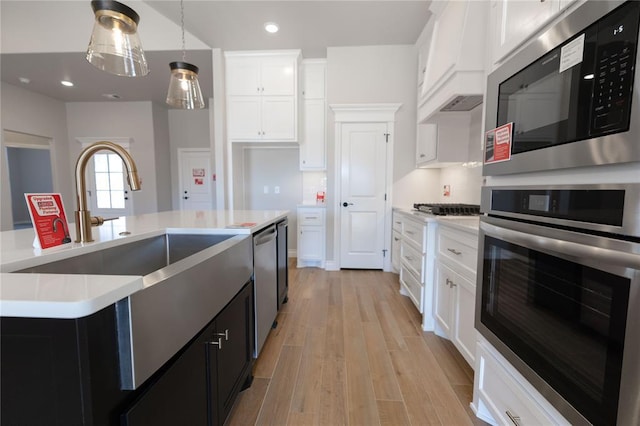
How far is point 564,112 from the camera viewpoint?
759mm

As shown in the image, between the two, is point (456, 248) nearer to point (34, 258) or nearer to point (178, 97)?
point (34, 258)

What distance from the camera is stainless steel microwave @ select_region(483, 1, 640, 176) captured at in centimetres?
60

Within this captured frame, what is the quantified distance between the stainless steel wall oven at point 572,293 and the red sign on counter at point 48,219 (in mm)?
1610

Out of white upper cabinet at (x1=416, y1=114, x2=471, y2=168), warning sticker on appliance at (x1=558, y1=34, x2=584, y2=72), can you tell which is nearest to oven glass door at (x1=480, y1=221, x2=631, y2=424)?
warning sticker on appliance at (x1=558, y1=34, x2=584, y2=72)

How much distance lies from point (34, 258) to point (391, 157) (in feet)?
11.3

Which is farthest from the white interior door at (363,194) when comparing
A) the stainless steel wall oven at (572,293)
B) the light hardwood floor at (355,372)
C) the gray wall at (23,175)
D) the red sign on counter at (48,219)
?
the gray wall at (23,175)

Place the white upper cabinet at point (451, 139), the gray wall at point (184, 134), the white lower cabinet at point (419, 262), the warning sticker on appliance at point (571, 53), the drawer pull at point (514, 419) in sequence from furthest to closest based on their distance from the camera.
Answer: the gray wall at point (184, 134), the white upper cabinet at point (451, 139), the white lower cabinet at point (419, 262), the drawer pull at point (514, 419), the warning sticker on appliance at point (571, 53)

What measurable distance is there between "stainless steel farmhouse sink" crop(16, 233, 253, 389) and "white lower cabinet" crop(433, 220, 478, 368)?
49.0 inches

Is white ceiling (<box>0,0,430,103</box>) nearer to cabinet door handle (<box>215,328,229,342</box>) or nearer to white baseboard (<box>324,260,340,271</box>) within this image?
white baseboard (<box>324,260,340,271</box>)

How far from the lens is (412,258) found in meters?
2.50

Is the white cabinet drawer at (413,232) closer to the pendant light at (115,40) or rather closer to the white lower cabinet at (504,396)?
the white lower cabinet at (504,396)

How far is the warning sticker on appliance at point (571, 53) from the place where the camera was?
699mm

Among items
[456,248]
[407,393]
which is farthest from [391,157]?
[407,393]

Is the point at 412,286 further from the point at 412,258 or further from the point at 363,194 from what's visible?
the point at 363,194
